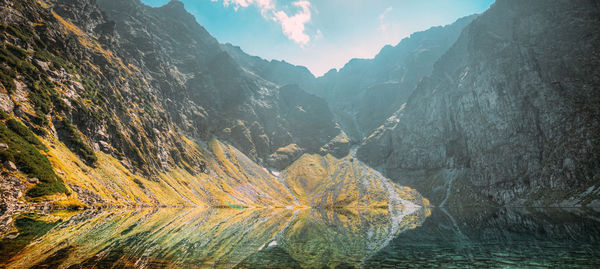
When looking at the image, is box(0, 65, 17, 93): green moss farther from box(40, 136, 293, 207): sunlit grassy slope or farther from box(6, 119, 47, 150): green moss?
box(40, 136, 293, 207): sunlit grassy slope

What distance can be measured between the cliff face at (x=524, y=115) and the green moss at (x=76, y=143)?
17196cm

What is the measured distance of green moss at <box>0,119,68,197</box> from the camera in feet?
162

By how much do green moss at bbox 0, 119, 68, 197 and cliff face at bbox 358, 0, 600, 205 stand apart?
519ft

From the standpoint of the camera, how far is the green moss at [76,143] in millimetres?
81312

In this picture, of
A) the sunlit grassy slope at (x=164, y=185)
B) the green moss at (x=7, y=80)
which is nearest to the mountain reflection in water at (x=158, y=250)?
the sunlit grassy slope at (x=164, y=185)

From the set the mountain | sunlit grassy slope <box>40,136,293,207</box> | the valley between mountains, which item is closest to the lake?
the mountain

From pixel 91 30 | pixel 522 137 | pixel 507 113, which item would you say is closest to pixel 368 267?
→ pixel 522 137

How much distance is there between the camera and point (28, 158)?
173 feet

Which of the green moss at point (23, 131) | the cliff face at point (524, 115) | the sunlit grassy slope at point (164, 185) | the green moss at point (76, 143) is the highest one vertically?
the cliff face at point (524, 115)

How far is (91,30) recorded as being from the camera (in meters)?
181

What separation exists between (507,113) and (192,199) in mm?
177350

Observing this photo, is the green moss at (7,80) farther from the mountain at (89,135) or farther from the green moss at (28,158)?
the green moss at (28,158)

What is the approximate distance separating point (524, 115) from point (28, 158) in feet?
652

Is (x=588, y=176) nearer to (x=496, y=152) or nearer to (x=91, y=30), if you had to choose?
(x=496, y=152)
